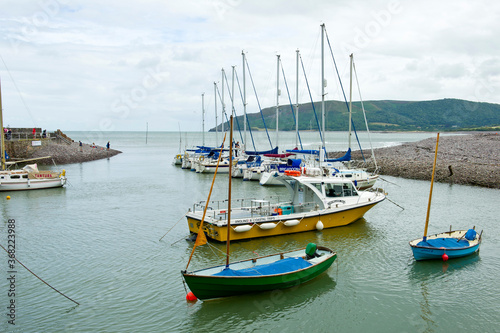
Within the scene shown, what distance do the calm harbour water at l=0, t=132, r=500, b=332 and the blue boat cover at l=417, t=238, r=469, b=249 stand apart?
70 cm

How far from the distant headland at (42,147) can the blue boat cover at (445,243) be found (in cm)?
5325

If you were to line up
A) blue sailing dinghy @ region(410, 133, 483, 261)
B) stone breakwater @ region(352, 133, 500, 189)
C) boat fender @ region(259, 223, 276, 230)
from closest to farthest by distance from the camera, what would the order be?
1. blue sailing dinghy @ region(410, 133, 483, 261)
2. boat fender @ region(259, 223, 276, 230)
3. stone breakwater @ region(352, 133, 500, 189)

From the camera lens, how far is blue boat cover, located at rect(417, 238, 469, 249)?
17.2 metres

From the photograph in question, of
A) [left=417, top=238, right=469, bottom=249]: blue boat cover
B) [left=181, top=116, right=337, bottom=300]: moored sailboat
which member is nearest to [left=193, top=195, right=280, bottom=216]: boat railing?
[left=181, top=116, right=337, bottom=300]: moored sailboat

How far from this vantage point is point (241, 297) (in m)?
13.6

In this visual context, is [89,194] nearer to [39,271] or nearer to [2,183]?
[2,183]

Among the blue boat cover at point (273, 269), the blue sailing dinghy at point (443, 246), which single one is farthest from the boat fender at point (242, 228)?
the blue sailing dinghy at point (443, 246)

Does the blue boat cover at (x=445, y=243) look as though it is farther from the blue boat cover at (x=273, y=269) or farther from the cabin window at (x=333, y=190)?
the cabin window at (x=333, y=190)

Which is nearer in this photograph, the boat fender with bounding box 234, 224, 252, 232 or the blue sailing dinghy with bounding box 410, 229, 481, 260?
the blue sailing dinghy with bounding box 410, 229, 481, 260

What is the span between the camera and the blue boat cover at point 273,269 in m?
13.4

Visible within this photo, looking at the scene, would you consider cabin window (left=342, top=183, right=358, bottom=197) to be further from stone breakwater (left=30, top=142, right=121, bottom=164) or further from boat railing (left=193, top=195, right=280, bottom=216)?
stone breakwater (left=30, top=142, right=121, bottom=164)

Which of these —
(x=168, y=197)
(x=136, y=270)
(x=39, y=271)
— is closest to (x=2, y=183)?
(x=168, y=197)

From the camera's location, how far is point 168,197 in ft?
113

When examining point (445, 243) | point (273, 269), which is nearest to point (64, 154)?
point (273, 269)
